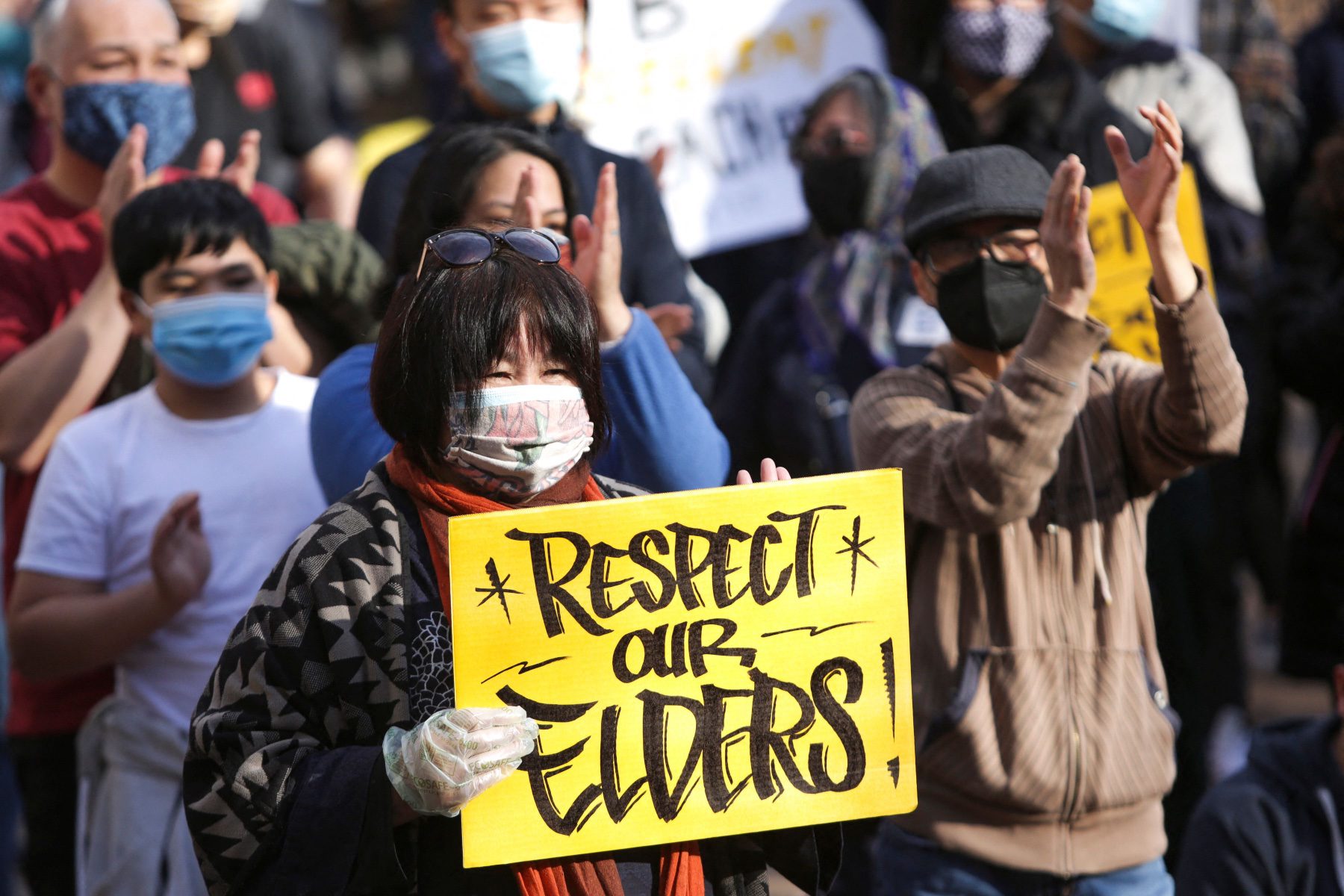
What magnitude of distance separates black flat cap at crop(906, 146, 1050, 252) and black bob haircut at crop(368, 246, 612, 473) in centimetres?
111

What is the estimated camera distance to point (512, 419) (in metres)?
2.20

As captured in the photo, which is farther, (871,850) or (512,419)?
(871,850)

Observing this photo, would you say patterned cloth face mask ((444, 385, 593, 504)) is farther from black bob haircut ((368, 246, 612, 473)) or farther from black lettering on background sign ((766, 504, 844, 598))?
black lettering on background sign ((766, 504, 844, 598))

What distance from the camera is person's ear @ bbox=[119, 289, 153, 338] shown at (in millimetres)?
3588

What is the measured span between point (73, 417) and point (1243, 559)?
428 centimetres

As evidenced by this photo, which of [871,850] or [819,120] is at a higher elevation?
[819,120]

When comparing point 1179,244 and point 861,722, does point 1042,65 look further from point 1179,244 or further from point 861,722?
point 861,722

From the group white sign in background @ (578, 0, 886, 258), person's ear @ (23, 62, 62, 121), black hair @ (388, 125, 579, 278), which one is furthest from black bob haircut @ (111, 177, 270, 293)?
white sign in background @ (578, 0, 886, 258)

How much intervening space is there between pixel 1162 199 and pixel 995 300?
1.24ft

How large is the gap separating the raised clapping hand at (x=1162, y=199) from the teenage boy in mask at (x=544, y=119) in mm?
1153

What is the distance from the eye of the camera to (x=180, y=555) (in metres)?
3.23

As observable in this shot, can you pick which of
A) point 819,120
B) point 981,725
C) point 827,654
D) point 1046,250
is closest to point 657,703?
point 827,654

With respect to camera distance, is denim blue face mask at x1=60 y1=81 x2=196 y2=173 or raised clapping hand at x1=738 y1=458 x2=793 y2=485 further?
denim blue face mask at x1=60 y1=81 x2=196 y2=173

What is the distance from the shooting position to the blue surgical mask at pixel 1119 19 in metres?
5.35
